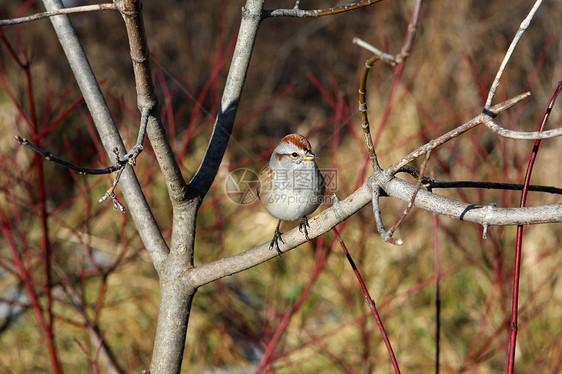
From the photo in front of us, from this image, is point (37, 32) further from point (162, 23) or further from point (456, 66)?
point (456, 66)

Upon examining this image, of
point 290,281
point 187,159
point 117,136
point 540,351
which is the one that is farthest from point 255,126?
point 117,136

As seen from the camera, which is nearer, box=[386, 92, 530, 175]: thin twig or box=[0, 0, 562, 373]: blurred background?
box=[386, 92, 530, 175]: thin twig

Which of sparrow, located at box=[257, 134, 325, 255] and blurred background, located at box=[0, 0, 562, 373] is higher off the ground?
blurred background, located at box=[0, 0, 562, 373]

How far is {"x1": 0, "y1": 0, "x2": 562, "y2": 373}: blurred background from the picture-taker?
3408mm

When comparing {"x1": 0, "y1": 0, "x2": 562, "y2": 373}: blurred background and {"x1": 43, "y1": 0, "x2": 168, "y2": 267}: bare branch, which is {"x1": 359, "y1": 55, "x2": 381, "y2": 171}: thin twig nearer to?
{"x1": 43, "y1": 0, "x2": 168, "y2": 267}: bare branch

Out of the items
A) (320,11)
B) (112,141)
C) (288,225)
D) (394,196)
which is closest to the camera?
(394,196)

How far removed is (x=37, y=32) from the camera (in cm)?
630

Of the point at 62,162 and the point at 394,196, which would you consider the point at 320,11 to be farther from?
the point at 62,162

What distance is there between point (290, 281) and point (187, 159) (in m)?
1.63

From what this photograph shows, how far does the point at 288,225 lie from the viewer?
4.96 meters

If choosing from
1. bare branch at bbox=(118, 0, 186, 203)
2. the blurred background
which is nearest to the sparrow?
the blurred background

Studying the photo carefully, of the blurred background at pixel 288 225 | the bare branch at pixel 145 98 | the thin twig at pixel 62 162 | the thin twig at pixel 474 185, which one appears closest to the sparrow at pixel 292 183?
the blurred background at pixel 288 225

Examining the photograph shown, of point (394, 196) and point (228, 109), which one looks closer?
point (394, 196)

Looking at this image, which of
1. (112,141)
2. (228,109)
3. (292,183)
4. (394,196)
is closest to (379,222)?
(394,196)
